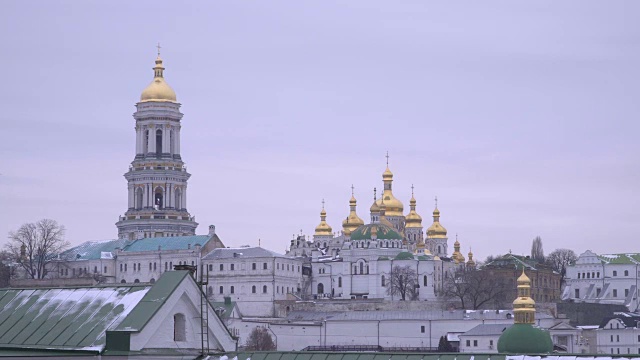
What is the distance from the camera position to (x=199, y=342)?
26.2m

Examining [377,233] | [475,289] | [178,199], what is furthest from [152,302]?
[178,199]

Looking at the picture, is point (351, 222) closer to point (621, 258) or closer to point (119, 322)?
point (621, 258)

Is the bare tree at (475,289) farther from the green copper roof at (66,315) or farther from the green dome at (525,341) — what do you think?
the green copper roof at (66,315)

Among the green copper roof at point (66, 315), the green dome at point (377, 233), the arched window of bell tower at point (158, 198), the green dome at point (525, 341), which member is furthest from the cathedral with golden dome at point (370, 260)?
the green copper roof at point (66, 315)

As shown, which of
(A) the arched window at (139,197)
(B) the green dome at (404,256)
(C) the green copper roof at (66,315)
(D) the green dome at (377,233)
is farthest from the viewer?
(A) the arched window at (139,197)

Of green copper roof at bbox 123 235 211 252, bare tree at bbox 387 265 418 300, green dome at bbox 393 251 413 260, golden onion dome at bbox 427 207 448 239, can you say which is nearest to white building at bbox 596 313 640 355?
bare tree at bbox 387 265 418 300

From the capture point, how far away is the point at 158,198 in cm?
16825

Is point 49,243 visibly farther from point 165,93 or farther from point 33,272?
point 165,93

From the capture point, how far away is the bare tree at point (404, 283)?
491ft

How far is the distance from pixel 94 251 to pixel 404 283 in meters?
31.6

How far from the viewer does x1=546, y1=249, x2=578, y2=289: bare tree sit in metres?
190

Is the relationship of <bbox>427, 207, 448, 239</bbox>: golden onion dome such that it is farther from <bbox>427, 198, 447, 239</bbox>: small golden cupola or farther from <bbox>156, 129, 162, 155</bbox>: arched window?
<bbox>156, 129, 162, 155</bbox>: arched window

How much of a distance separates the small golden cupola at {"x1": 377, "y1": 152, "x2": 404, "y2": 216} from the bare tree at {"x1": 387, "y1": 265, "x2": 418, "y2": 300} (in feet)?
69.9

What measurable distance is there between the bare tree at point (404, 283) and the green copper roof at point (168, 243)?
1827 centimetres
